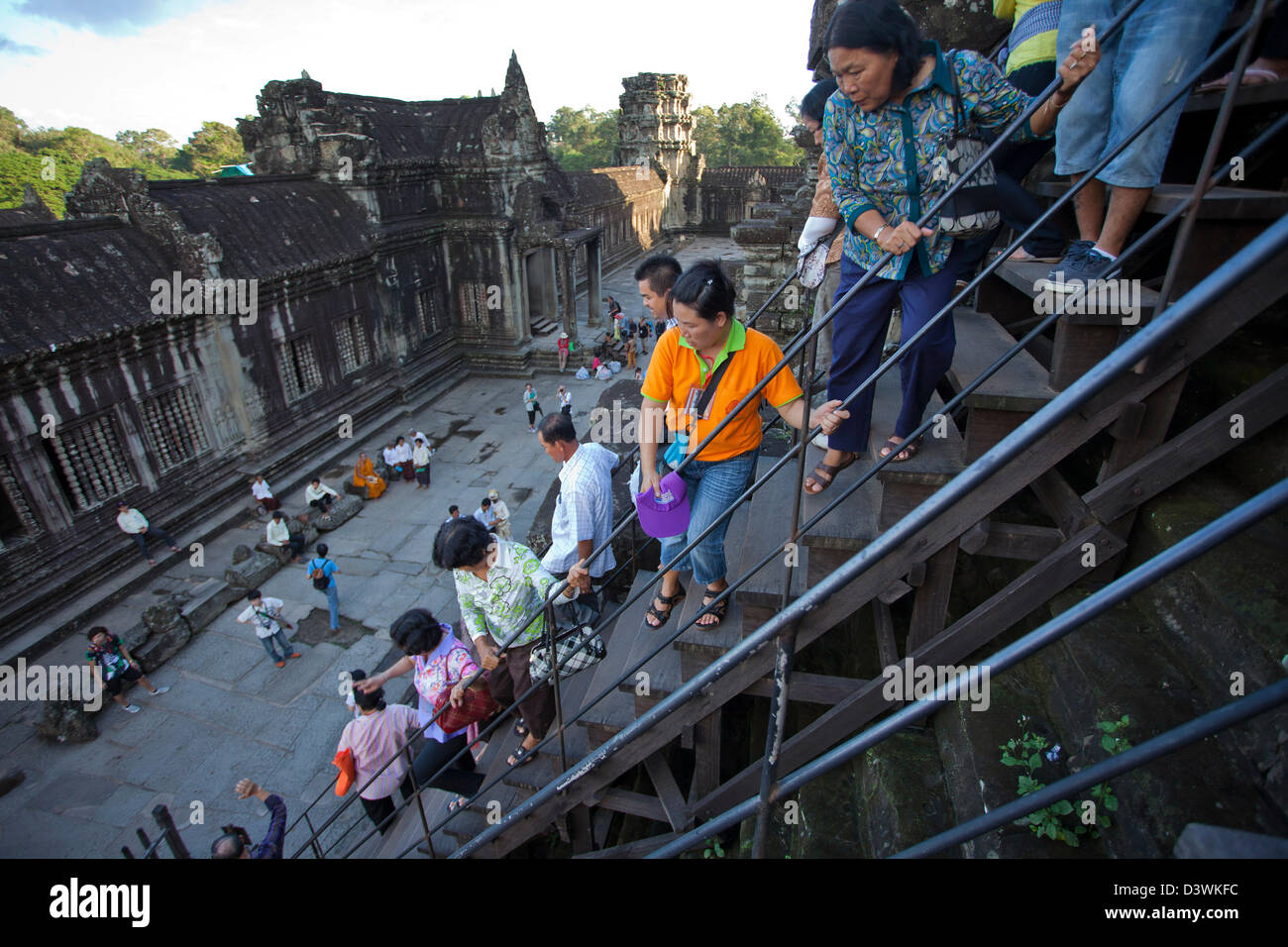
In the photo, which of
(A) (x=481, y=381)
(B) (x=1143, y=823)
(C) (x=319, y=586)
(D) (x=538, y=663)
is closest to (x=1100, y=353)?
(B) (x=1143, y=823)

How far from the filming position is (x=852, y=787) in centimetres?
→ 381

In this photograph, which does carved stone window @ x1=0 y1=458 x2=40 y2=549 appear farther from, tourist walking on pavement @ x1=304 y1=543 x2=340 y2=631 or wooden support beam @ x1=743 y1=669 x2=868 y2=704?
wooden support beam @ x1=743 y1=669 x2=868 y2=704

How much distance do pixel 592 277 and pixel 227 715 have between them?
1860cm

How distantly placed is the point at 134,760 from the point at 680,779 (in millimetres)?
6801

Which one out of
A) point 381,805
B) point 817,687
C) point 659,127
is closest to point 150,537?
point 381,805

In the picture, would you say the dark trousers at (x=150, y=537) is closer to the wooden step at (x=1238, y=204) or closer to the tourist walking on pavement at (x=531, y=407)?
the tourist walking on pavement at (x=531, y=407)

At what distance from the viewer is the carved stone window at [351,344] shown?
15.8 m

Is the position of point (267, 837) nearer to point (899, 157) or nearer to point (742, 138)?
point (899, 157)

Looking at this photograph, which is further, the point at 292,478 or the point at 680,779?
the point at 292,478

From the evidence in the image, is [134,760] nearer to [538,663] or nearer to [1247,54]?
[538,663]

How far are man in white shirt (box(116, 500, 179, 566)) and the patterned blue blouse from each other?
39.7ft

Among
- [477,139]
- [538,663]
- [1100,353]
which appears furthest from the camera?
[477,139]

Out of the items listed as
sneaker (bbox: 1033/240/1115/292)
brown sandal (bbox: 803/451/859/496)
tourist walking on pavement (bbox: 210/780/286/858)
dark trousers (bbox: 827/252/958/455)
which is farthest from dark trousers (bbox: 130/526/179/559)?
sneaker (bbox: 1033/240/1115/292)

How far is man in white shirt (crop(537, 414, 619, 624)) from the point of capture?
4605 millimetres
